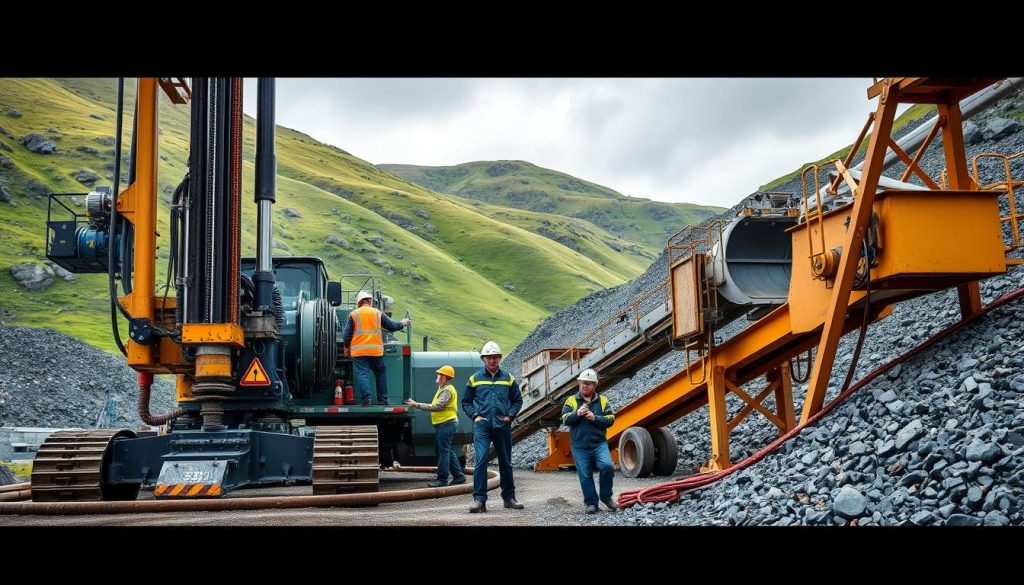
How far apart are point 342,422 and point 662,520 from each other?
5083 millimetres

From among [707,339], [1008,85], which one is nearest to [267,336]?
[707,339]

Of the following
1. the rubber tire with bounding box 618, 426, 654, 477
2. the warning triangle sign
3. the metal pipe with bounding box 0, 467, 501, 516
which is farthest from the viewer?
the rubber tire with bounding box 618, 426, 654, 477

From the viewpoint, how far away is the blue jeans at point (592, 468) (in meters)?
9.59

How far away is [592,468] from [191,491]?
413cm

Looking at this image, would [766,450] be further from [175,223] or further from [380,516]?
[175,223]

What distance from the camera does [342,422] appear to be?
12211mm

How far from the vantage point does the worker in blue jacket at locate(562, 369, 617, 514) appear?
31.5 ft

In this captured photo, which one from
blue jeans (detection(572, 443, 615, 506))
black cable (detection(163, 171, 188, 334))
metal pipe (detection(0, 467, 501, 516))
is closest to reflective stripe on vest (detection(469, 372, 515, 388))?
blue jeans (detection(572, 443, 615, 506))

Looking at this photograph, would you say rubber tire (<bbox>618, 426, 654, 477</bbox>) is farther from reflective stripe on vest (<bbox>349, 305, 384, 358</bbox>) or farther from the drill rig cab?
the drill rig cab

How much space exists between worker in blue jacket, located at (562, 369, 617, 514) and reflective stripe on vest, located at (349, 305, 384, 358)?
122 inches

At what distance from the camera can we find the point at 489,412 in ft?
32.4

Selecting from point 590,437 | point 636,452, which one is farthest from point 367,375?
point 636,452
